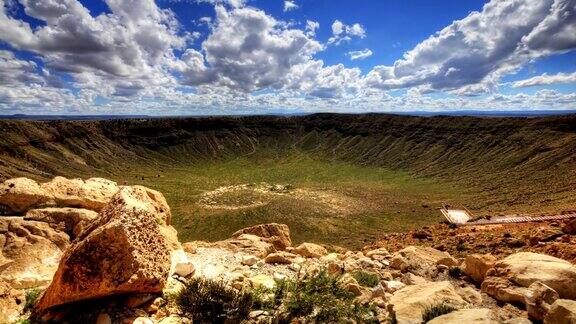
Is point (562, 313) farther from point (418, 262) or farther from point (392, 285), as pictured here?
point (418, 262)

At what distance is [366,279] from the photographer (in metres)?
11.4

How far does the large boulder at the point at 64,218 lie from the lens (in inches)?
516

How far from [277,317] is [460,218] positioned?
4364cm

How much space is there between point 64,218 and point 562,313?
49.2 ft

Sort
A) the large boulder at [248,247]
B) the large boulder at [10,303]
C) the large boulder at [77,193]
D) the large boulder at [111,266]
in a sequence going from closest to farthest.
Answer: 1. the large boulder at [111,266]
2. the large boulder at [10,303]
3. the large boulder at [77,193]
4. the large boulder at [248,247]

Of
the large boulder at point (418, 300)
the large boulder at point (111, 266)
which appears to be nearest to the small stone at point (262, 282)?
the large boulder at point (111, 266)

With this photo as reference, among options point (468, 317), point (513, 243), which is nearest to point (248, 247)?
point (468, 317)

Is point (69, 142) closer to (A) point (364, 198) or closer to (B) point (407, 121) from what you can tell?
(A) point (364, 198)

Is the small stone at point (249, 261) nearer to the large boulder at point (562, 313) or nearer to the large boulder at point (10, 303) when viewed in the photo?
the large boulder at point (10, 303)

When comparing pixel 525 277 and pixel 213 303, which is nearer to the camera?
pixel 213 303

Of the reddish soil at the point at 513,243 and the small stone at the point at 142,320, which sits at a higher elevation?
the small stone at the point at 142,320

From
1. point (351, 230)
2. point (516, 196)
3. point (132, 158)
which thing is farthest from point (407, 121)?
point (132, 158)

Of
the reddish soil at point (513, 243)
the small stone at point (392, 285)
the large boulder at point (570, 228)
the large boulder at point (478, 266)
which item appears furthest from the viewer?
the large boulder at point (570, 228)

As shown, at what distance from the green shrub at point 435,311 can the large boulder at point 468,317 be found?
42 cm
